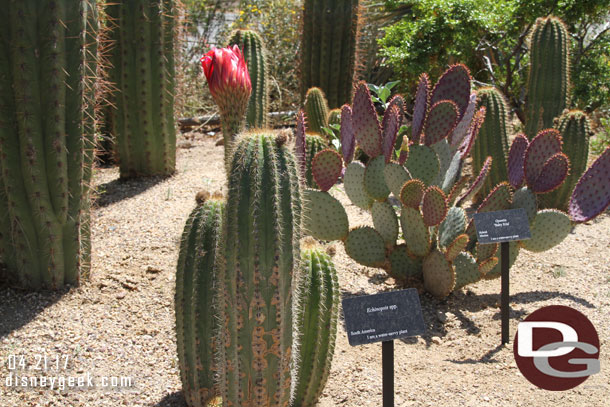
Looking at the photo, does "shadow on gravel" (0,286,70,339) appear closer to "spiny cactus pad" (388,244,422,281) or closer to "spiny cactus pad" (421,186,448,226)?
"spiny cactus pad" (388,244,422,281)

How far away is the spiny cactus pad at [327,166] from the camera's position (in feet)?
12.9

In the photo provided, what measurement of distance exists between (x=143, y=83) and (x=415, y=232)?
2694 mm

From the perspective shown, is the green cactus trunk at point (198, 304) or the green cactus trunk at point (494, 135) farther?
the green cactus trunk at point (494, 135)

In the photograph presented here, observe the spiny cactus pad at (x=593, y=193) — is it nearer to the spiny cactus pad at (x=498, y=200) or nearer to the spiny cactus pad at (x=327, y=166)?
the spiny cactus pad at (x=498, y=200)

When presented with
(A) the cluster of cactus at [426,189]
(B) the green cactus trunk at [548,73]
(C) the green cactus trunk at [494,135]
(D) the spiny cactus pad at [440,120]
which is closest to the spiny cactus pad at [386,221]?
→ (A) the cluster of cactus at [426,189]

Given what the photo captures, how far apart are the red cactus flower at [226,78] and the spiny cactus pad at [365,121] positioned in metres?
1.32

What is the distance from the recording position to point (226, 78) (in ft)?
8.80

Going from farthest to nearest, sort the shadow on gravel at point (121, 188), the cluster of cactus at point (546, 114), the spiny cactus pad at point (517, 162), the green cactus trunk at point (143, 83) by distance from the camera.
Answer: the cluster of cactus at point (546, 114) < the green cactus trunk at point (143, 83) < the shadow on gravel at point (121, 188) < the spiny cactus pad at point (517, 162)

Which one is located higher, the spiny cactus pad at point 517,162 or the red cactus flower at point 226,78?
the red cactus flower at point 226,78

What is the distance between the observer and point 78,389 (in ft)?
9.68

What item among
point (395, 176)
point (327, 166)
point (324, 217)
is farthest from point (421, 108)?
point (324, 217)

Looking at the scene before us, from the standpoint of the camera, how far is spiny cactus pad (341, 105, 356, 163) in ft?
13.6

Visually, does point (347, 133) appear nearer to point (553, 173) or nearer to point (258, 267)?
point (553, 173)

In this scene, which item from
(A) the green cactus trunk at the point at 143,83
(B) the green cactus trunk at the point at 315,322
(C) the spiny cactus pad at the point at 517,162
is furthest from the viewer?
(A) the green cactus trunk at the point at 143,83
